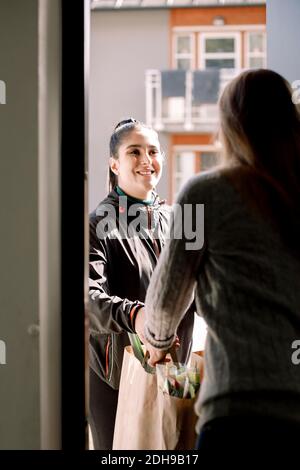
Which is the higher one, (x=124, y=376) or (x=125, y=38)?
(x=125, y=38)

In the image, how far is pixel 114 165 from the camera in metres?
2.27

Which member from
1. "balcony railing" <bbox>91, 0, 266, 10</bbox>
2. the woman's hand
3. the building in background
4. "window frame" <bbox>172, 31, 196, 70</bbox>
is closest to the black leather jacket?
the woman's hand

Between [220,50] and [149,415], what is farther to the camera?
[220,50]

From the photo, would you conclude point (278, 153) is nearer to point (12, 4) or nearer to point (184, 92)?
point (12, 4)

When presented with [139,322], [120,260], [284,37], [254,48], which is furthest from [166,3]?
[139,322]

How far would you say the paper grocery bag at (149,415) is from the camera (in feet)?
4.95

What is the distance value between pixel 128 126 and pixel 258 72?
1.03 meters

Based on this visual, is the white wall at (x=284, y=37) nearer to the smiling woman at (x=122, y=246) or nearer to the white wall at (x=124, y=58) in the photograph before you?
the smiling woman at (x=122, y=246)

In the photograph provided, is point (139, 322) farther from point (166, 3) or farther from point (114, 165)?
point (166, 3)

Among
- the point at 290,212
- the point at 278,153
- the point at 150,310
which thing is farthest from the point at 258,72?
the point at 150,310

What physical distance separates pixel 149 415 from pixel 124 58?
9.97m

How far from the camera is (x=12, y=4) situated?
59.0 inches

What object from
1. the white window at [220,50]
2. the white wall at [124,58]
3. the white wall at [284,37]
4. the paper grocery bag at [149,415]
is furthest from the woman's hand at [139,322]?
the white window at [220,50]
